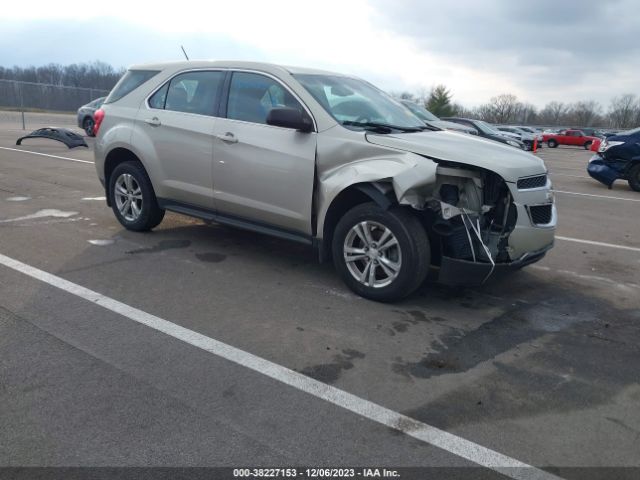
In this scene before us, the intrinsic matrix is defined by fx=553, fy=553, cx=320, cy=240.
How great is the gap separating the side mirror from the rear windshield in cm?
223

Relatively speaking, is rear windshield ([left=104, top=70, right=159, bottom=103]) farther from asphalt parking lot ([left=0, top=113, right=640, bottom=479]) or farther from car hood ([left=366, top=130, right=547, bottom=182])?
car hood ([left=366, top=130, right=547, bottom=182])

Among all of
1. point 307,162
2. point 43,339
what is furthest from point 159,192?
point 43,339

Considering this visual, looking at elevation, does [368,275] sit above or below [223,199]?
below

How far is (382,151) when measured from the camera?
14.9 ft

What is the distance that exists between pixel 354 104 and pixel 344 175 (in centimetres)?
101

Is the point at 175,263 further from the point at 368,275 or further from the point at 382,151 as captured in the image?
the point at 382,151

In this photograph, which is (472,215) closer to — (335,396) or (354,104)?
(354,104)

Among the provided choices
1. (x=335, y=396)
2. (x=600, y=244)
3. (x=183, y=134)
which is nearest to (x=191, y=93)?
(x=183, y=134)

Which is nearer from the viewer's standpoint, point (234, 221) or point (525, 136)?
point (234, 221)

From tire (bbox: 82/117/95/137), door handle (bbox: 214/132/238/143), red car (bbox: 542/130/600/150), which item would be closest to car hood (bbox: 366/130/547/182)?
door handle (bbox: 214/132/238/143)

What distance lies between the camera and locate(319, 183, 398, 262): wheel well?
449 cm

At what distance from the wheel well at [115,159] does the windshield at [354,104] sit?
94.3 inches

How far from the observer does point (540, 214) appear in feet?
15.4

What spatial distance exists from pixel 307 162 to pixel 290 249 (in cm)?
170
